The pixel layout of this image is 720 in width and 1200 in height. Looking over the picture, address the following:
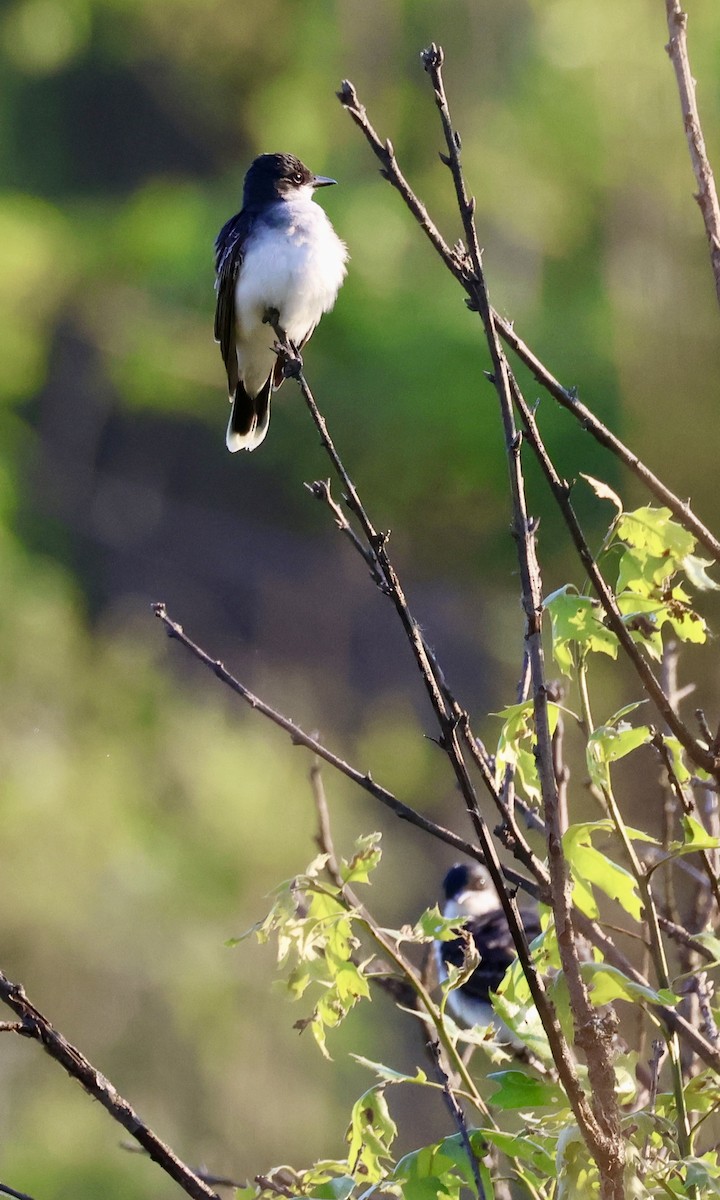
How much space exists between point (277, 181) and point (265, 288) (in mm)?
262

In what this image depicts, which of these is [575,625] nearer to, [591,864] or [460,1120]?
[591,864]

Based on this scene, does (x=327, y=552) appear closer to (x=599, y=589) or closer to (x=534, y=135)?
(x=534, y=135)

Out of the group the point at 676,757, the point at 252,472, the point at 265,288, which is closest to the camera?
the point at 676,757

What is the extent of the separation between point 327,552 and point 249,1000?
212 cm

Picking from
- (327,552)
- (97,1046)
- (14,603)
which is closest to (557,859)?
(97,1046)

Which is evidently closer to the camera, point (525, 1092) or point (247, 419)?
point (525, 1092)

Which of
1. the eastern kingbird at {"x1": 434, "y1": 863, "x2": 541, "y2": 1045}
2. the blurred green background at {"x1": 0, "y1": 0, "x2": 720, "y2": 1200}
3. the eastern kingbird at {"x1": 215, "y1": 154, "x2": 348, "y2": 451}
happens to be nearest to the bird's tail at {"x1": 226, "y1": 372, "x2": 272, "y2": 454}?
the eastern kingbird at {"x1": 215, "y1": 154, "x2": 348, "y2": 451}

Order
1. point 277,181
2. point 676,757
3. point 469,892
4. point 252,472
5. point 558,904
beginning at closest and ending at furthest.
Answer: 1. point 558,904
2. point 676,757
3. point 277,181
4. point 469,892
5. point 252,472

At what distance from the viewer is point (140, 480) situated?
6.55 metres

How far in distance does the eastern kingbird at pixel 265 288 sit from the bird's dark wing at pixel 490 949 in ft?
2.93

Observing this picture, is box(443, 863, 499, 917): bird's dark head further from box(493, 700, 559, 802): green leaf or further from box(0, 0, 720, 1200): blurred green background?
box(493, 700, 559, 802): green leaf

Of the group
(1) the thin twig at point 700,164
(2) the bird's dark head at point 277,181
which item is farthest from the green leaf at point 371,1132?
(2) the bird's dark head at point 277,181

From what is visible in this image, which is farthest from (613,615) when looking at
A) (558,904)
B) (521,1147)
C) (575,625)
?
(521,1147)

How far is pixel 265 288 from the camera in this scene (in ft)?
7.18
